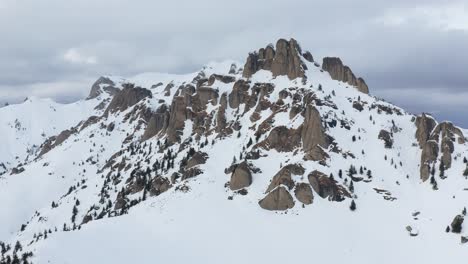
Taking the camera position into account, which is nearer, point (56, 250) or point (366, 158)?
point (56, 250)

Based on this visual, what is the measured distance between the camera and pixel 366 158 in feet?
635

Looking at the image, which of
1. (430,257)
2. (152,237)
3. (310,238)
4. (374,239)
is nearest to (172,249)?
(152,237)

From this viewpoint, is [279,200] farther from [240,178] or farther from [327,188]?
[240,178]

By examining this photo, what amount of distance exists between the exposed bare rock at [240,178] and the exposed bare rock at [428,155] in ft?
201

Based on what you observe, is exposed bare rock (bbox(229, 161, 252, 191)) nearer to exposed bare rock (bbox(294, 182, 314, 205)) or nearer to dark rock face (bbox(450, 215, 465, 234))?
exposed bare rock (bbox(294, 182, 314, 205))

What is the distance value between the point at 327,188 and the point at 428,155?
4305 cm

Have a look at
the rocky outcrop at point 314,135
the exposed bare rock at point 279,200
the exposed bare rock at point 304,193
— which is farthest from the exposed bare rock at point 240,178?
the rocky outcrop at point 314,135

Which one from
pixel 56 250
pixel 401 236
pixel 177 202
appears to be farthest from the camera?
pixel 177 202

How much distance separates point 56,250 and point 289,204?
7346cm

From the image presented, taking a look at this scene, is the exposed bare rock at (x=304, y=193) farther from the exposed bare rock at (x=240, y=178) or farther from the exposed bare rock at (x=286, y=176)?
the exposed bare rock at (x=240, y=178)

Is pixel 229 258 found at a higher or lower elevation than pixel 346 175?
lower

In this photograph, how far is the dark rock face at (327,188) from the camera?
170 metres

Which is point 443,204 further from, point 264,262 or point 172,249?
point 172,249

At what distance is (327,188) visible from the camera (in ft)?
565
